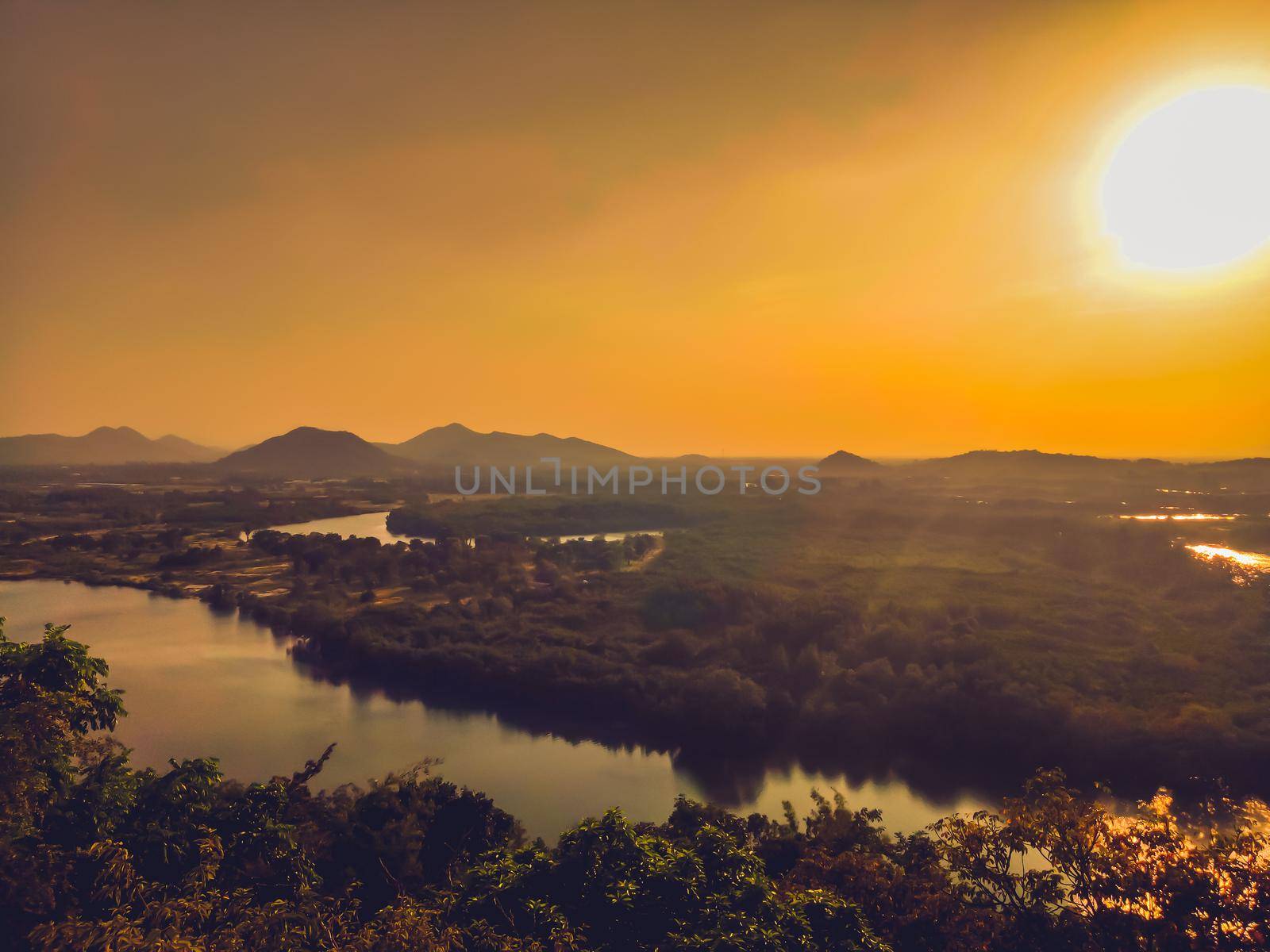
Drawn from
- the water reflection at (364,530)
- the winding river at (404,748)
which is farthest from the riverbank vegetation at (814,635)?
the water reflection at (364,530)

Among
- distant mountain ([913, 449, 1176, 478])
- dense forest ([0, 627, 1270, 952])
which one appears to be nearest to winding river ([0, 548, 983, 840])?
dense forest ([0, 627, 1270, 952])

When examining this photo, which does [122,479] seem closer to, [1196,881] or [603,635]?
[603,635]

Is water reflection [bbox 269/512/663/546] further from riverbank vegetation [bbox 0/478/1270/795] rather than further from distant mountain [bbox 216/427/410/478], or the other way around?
distant mountain [bbox 216/427/410/478]

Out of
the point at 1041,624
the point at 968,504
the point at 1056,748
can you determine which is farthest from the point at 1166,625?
the point at 968,504

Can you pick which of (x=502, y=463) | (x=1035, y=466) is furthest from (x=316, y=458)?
(x=1035, y=466)

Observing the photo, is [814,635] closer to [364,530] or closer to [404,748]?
[404,748]
